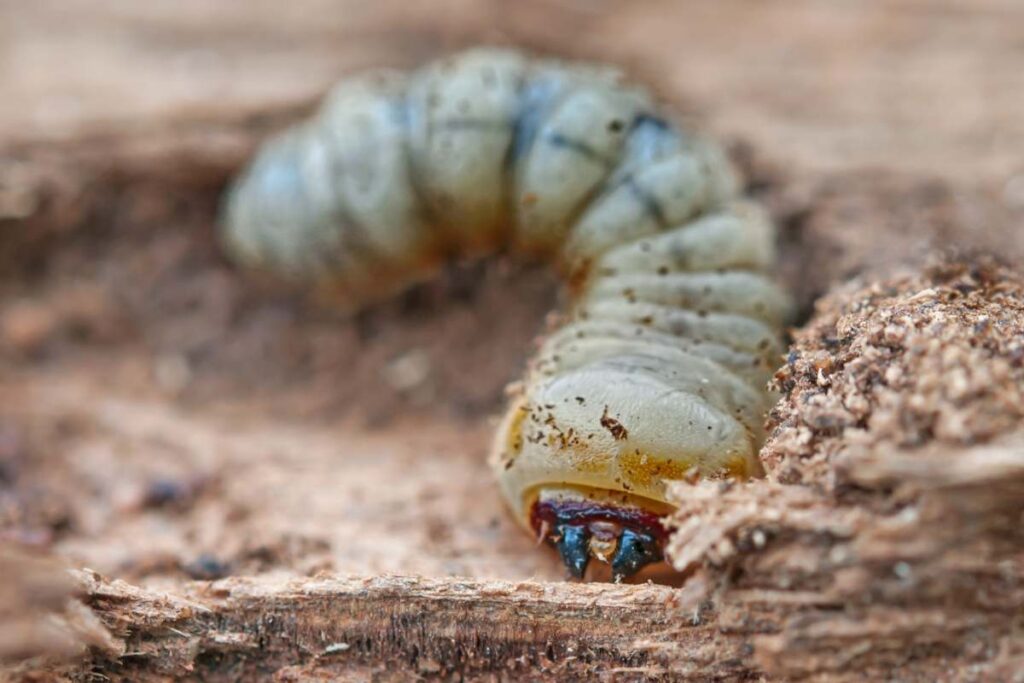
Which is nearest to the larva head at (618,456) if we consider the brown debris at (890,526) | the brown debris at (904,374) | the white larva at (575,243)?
the white larva at (575,243)

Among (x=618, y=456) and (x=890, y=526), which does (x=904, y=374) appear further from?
(x=618, y=456)

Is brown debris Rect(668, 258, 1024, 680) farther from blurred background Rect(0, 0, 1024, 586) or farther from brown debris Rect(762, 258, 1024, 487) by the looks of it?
blurred background Rect(0, 0, 1024, 586)

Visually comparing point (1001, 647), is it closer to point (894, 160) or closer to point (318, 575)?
point (318, 575)

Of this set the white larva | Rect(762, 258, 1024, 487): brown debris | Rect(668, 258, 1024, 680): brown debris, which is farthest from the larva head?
Rect(668, 258, 1024, 680): brown debris

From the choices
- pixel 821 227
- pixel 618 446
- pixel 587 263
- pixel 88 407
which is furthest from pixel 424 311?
pixel 618 446

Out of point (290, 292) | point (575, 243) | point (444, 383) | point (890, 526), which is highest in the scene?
point (290, 292)

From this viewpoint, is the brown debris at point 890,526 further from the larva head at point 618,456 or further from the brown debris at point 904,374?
the larva head at point 618,456

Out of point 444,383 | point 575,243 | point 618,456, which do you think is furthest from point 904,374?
point 444,383
